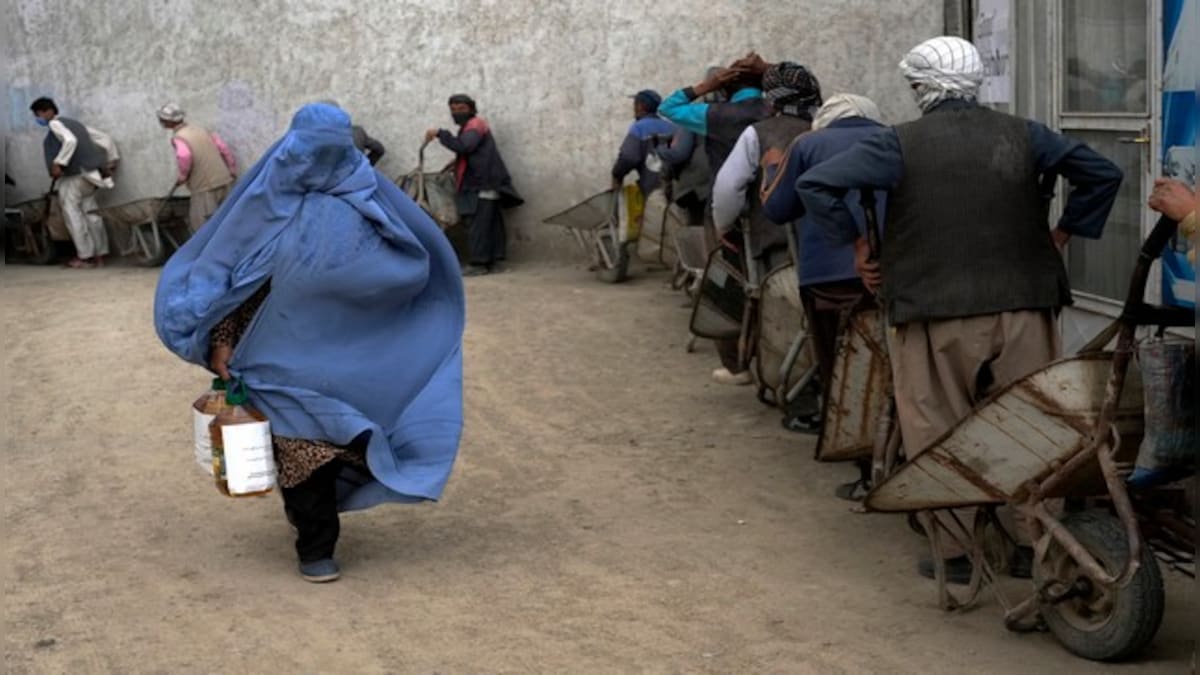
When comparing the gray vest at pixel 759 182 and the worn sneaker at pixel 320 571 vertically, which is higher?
the gray vest at pixel 759 182

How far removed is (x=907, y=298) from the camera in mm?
5297

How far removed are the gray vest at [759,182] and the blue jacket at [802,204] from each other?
0.59m

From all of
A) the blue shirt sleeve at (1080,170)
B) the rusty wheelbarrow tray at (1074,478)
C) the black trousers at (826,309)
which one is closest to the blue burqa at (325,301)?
the black trousers at (826,309)

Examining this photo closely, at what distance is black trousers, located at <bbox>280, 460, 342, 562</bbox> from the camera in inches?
233

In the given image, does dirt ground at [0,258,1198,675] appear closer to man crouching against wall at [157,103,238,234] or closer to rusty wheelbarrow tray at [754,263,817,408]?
rusty wheelbarrow tray at [754,263,817,408]

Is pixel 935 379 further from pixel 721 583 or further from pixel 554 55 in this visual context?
pixel 554 55

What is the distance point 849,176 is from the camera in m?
5.21

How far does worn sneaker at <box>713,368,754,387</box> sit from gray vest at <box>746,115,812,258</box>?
1318 mm

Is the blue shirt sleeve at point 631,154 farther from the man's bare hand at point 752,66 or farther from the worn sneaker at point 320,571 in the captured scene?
the worn sneaker at point 320,571

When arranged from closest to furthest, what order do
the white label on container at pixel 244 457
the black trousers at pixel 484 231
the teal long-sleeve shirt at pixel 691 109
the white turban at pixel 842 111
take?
1. the white label on container at pixel 244 457
2. the white turban at pixel 842 111
3. the teal long-sleeve shirt at pixel 691 109
4. the black trousers at pixel 484 231

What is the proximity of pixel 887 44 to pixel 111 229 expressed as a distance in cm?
773

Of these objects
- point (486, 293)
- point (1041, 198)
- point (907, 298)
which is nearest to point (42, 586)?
point (907, 298)

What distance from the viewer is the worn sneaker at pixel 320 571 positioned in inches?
234

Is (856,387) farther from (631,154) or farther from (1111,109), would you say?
(631,154)
